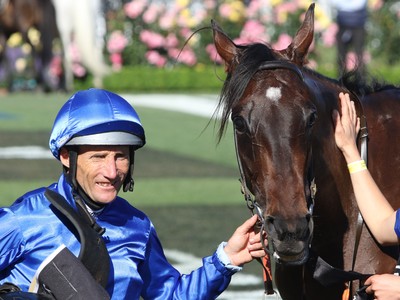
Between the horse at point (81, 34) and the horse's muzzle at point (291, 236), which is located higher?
the horse's muzzle at point (291, 236)

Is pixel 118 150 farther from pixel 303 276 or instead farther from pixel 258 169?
pixel 303 276

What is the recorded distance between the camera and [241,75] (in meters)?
3.80

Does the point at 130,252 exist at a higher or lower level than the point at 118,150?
lower

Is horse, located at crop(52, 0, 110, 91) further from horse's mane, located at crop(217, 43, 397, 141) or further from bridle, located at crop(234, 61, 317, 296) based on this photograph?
bridle, located at crop(234, 61, 317, 296)

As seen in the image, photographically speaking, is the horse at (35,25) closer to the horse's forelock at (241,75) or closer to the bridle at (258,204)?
the horse's forelock at (241,75)

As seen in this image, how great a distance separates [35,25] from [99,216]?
50.4ft

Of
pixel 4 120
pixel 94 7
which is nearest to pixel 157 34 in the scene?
pixel 94 7

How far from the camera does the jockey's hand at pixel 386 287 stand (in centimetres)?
363

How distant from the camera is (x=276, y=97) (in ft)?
12.1

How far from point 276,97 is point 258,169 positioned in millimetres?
247

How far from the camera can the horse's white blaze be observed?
3703 mm

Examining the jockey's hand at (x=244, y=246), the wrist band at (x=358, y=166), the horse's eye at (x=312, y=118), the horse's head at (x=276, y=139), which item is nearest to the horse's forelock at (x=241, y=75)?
the horse's head at (x=276, y=139)

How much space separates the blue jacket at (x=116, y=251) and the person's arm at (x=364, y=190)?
514 mm

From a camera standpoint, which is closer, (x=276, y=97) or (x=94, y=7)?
(x=276, y=97)
